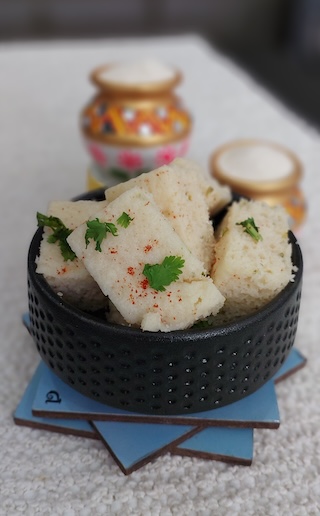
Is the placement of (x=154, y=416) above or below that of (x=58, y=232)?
below

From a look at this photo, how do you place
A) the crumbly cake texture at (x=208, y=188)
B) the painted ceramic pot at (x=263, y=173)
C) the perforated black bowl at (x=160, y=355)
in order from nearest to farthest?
1. the perforated black bowl at (x=160, y=355)
2. the crumbly cake texture at (x=208, y=188)
3. the painted ceramic pot at (x=263, y=173)

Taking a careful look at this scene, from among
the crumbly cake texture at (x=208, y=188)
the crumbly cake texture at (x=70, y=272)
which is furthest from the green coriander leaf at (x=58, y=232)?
the crumbly cake texture at (x=208, y=188)

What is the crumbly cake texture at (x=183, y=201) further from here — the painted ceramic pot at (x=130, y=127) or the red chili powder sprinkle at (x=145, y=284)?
the painted ceramic pot at (x=130, y=127)

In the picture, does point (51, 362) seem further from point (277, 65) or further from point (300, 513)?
point (277, 65)

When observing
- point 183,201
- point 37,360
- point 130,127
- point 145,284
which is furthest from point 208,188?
point 130,127

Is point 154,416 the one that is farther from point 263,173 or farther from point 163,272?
point 263,173
